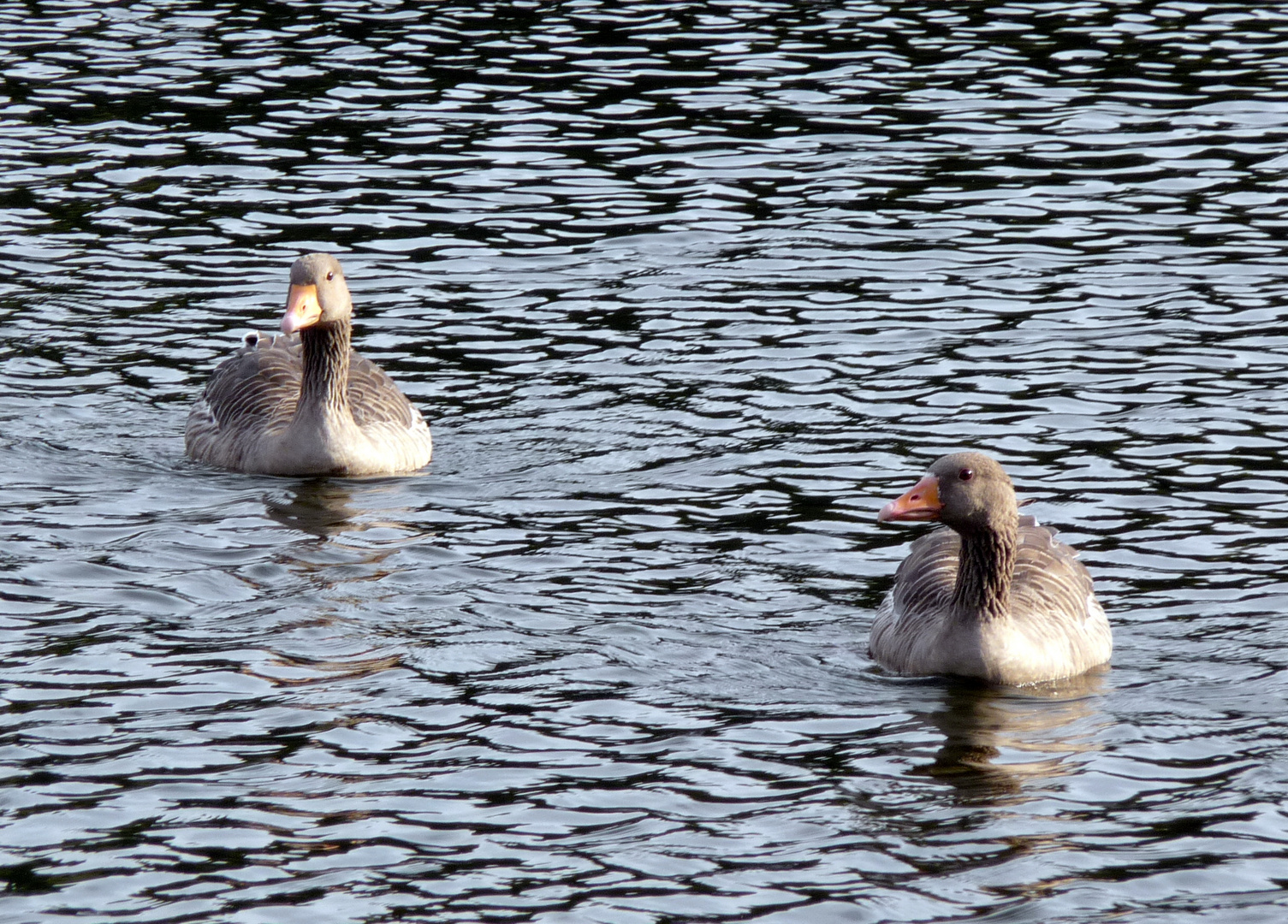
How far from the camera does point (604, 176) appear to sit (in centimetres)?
2202

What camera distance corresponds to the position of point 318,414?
15281 millimetres

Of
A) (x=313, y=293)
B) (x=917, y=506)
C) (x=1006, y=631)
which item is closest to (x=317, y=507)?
(x=313, y=293)

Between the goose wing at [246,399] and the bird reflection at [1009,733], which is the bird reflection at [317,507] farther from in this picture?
the bird reflection at [1009,733]

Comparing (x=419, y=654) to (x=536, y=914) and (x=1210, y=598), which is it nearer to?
(x=536, y=914)

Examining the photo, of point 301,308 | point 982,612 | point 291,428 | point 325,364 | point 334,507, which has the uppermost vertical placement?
point 301,308

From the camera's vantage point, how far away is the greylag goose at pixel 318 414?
15.2 m

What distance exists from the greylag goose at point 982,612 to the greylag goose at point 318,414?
4.88 metres

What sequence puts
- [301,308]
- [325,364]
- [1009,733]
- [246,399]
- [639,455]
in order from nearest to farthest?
[1009,733], [301,308], [639,455], [325,364], [246,399]

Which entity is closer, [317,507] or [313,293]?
[317,507]

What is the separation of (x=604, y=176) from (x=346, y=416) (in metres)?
7.48

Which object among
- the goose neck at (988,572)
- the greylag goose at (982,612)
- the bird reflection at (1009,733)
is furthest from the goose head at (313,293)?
the bird reflection at (1009,733)

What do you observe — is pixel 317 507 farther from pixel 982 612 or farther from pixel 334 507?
pixel 982 612

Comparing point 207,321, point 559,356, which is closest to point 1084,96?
point 559,356

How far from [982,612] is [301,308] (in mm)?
6021
